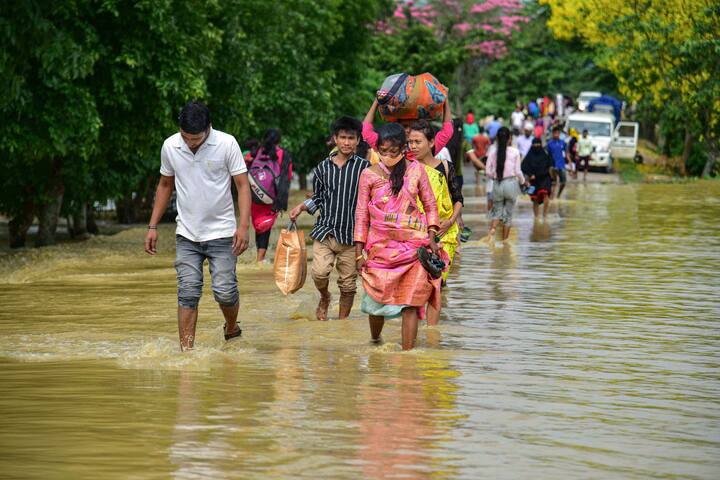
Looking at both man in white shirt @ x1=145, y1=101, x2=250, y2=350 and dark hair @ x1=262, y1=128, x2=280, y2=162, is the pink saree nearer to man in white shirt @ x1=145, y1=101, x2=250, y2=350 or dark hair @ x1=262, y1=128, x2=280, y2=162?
man in white shirt @ x1=145, y1=101, x2=250, y2=350

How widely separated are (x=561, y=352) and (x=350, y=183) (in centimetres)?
225

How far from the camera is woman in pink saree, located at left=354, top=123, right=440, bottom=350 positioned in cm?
989

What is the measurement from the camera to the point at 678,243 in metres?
21.2

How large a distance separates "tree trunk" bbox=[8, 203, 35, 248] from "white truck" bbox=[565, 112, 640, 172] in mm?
29996

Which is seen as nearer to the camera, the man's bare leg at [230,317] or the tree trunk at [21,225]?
the man's bare leg at [230,317]

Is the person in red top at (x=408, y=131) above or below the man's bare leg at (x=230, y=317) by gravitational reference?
above

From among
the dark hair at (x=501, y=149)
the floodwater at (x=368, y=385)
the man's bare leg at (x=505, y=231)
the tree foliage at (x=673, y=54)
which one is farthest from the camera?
the tree foliage at (x=673, y=54)

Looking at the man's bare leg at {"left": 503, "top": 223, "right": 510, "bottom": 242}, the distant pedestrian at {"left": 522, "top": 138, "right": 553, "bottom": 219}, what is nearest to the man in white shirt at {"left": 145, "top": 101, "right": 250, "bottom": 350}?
the man's bare leg at {"left": 503, "top": 223, "right": 510, "bottom": 242}

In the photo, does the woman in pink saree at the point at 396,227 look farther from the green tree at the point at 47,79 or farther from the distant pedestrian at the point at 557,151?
the distant pedestrian at the point at 557,151

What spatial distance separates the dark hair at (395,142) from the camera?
9852 mm

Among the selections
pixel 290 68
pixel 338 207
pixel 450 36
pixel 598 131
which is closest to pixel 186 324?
pixel 338 207

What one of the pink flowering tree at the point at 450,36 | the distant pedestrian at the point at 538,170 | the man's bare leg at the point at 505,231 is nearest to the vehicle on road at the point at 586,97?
the pink flowering tree at the point at 450,36

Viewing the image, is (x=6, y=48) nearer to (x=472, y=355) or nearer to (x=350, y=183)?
(x=350, y=183)

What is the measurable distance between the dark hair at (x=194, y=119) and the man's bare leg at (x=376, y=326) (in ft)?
6.11
